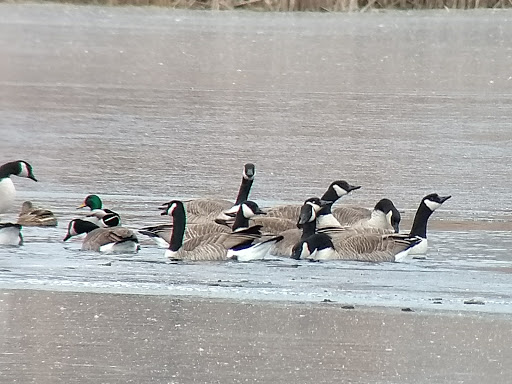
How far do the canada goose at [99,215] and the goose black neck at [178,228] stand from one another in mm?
421

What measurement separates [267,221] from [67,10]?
14884 millimetres

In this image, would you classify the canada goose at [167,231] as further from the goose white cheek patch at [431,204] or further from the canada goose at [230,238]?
the goose white cheek patch at [431,204]

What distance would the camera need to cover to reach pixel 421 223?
23.5 ft

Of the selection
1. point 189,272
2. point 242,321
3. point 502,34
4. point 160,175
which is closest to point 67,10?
point 502,34

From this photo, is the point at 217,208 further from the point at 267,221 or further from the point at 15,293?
the point at 15,293

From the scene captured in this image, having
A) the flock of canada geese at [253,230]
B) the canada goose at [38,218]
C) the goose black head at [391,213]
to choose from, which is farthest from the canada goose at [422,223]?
the canada goose at [38,218]

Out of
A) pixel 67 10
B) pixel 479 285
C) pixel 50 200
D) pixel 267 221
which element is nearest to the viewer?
pixel 479 285

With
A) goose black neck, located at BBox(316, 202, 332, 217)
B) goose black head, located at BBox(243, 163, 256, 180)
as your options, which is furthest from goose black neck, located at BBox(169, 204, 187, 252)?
goose black neck, located at BBox(316, 202, 332, 217)

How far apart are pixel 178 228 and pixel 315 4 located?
15.6 m

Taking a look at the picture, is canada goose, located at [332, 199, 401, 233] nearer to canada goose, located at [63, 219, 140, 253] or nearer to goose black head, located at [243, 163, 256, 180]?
goose black head, located at [243, 163, 256, 180]

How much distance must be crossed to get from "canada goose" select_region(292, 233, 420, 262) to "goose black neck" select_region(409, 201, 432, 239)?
0.45ft

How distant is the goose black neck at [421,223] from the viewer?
23.4ft

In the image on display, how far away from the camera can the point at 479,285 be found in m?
6.04

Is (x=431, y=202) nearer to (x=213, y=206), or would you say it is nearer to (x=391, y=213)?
(x=391, y=213)
